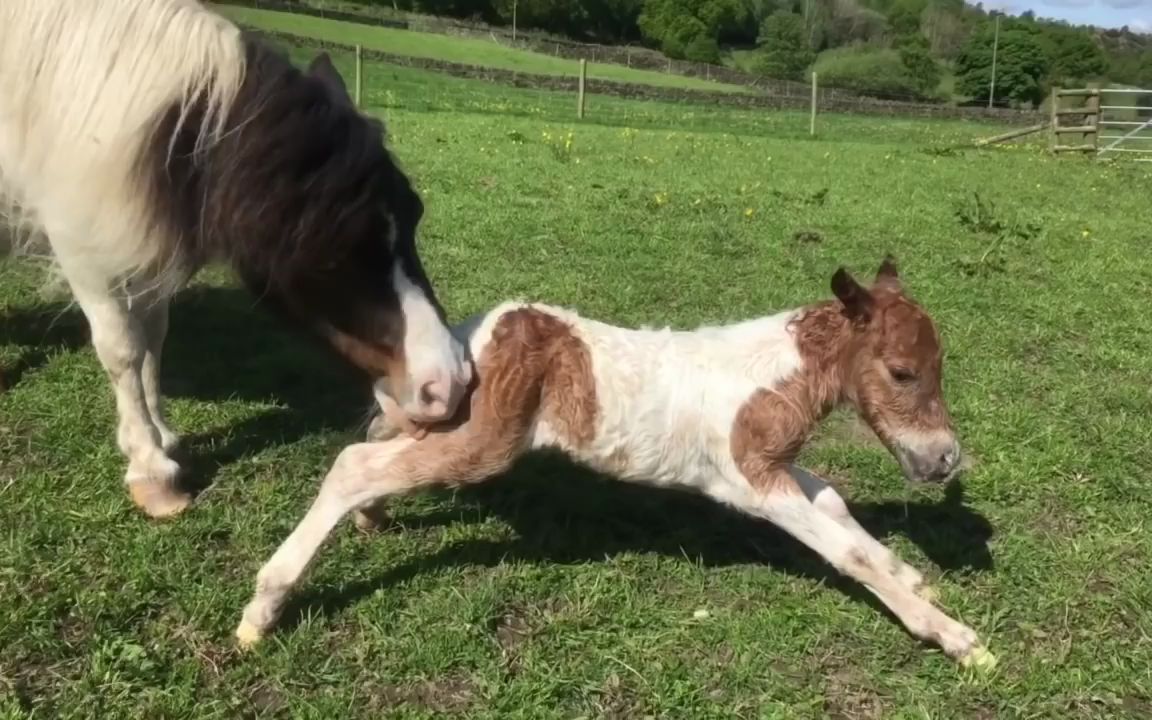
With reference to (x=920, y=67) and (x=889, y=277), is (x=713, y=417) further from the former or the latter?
(x=920, y=67)

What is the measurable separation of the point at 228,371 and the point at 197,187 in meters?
2.19

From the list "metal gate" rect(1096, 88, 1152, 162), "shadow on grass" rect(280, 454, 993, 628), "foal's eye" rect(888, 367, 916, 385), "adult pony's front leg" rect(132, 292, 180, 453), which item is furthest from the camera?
"metal gate" rect(1096, 88, 1152, 162)

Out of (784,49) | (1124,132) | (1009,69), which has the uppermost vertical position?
(784,49)

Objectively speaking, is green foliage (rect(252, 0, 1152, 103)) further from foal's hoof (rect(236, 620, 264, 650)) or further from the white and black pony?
foal's hoof (rect(236, 620, 264, 650))

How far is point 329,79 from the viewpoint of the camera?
331cm

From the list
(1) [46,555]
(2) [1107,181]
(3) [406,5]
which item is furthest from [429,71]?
(1) [46,555]

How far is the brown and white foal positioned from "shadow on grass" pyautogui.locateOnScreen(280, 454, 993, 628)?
0.39 metres

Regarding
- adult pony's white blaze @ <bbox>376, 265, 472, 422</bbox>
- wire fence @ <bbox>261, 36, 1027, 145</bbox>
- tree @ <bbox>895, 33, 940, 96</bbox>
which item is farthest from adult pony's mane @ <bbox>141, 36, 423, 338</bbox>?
tree @ <bbox>895, 33, 940, 96</bbox>

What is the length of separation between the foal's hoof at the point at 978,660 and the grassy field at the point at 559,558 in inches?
1.5

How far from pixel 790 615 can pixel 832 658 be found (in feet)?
0.74

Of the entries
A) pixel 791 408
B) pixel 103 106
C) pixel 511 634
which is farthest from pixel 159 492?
pixel 791 408

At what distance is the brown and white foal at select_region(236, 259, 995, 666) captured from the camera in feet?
9.74

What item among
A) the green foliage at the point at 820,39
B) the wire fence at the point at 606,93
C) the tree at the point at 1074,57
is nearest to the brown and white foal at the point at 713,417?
the wire fence at the point at 606,93

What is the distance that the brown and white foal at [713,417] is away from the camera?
297cm
